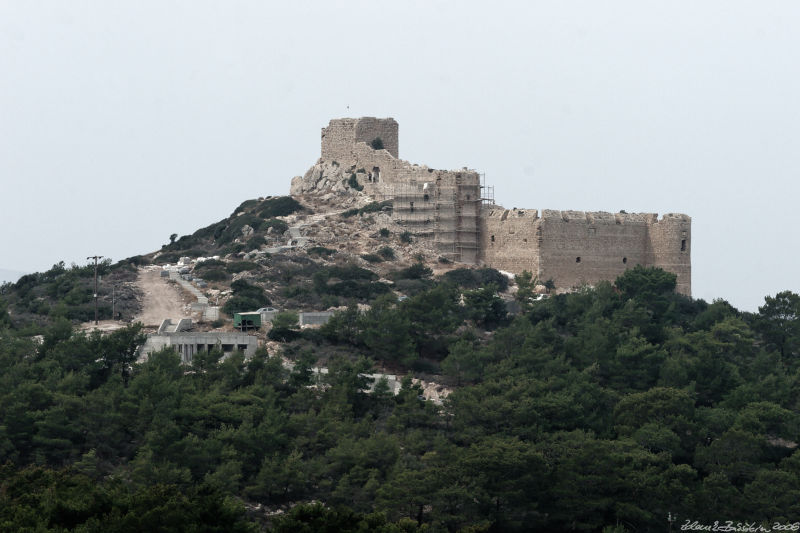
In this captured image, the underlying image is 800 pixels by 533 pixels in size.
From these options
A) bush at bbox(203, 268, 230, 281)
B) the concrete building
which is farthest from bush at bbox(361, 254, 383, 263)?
the concrete building

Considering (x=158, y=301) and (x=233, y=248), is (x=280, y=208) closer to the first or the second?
(x=233, y=248)

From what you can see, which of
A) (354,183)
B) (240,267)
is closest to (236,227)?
(354,183)

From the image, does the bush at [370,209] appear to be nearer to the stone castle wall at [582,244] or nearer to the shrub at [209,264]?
the stone castle wall at [582,244]

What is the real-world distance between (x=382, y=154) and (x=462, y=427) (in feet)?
78.3

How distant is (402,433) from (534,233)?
18749 mm

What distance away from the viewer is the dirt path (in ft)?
190

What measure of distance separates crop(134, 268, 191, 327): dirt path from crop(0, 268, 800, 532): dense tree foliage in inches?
200

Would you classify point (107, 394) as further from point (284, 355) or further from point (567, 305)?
point (567, 305)

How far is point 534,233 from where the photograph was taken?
63.8 meters

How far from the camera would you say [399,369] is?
5491cm

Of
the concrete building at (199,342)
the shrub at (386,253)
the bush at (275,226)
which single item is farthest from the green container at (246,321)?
the bush at (275,226)

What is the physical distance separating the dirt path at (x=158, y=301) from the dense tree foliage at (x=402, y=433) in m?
5.09

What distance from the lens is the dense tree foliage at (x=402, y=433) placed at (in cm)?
4103

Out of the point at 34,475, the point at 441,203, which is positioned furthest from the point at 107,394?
the point at 441,203
